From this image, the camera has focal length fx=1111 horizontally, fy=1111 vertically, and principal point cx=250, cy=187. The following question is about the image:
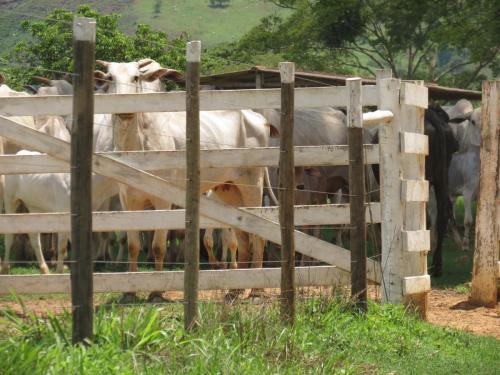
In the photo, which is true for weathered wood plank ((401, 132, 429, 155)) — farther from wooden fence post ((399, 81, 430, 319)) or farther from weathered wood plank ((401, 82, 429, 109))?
weathered wood plank ((401, 82, 429, 109))

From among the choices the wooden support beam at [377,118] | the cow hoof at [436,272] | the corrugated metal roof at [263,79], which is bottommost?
the cow hoof at [436,272]

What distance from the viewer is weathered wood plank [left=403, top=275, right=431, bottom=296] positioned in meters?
11.1

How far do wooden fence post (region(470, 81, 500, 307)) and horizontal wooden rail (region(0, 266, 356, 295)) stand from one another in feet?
12.0

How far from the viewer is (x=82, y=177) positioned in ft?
22.9

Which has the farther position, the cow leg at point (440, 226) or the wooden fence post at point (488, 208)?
the cow leg at point (440, 226)

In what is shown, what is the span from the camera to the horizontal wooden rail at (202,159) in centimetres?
982

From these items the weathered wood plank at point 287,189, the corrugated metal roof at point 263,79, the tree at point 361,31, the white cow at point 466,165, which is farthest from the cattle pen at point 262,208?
the tree at point 361,31

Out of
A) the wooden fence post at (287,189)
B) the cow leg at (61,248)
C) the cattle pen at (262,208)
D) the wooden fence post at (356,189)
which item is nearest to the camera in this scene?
the wooden fence post at (287,189)

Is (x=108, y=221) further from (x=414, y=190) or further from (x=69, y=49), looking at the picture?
(x=69, y=49)

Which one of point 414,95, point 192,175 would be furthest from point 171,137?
point 192,175

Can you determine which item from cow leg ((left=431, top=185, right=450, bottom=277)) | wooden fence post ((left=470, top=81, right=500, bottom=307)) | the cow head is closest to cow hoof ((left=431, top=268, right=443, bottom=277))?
cow leg ((left=431, top=185, right=450, bottom=277))

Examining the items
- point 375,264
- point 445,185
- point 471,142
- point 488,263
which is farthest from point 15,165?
point 471,142

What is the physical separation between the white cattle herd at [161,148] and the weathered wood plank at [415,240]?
949mm

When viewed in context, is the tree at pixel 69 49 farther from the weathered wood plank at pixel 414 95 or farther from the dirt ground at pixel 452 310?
the weathered wood plank at pixel 414 95
